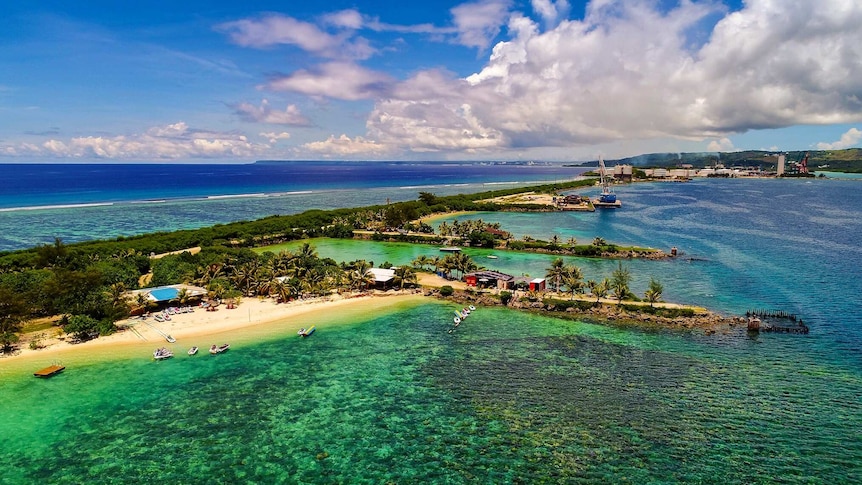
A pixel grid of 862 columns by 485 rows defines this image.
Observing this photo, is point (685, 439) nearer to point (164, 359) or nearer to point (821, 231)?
point (164, 359)

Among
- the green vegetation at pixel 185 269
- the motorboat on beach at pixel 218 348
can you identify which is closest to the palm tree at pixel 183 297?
the green vegetation at pixel 185 269

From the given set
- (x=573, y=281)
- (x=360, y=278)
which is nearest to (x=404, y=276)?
(x=360, y=278)

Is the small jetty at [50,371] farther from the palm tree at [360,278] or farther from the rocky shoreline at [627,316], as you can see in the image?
the rocky shoreline at [627,316]

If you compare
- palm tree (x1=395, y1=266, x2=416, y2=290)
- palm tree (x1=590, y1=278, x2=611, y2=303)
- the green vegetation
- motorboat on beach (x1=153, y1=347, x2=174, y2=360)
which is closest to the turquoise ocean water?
motorboat on beach (x1=153, y1=347, x2=174, y2=360)

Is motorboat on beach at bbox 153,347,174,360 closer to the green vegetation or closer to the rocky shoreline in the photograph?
the green vegetation

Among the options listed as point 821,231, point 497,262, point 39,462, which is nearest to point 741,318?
point 497,262

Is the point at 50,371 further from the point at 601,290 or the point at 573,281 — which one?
the point at 601,290

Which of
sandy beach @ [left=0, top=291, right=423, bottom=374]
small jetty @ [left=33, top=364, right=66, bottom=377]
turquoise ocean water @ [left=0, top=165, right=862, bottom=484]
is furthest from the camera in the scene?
sandy beach @ [left=0, top=291, right=423, bottom=374]
